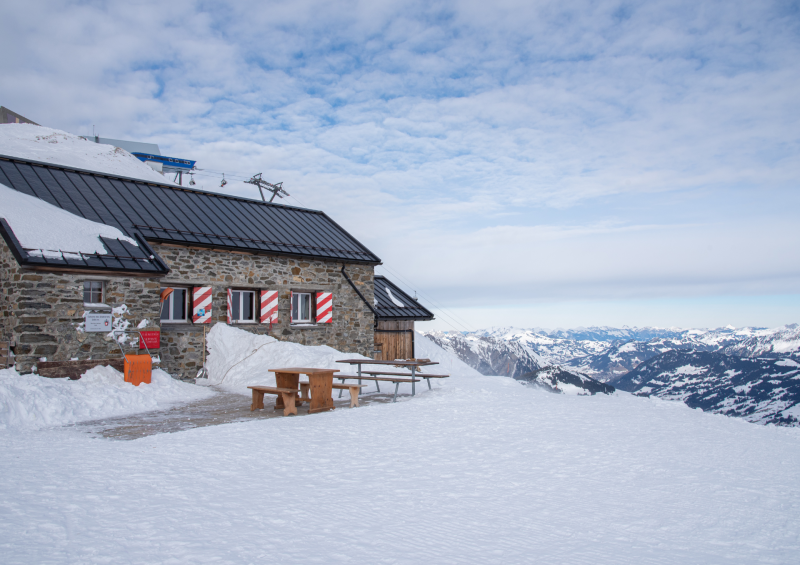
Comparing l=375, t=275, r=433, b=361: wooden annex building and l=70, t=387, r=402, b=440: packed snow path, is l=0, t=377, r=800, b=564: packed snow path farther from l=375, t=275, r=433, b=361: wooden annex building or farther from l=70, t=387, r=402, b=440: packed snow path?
l=375, t=275, r=433, b=361: wooden annex building

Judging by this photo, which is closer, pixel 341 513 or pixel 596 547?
pixel 596 547

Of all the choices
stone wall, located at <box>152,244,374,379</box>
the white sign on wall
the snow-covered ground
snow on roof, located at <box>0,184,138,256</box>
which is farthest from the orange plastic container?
the snow-covered ground

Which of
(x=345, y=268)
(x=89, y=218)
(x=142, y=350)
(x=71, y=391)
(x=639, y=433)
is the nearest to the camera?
(x=639, y=433)

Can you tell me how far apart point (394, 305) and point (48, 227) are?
38.7 ft

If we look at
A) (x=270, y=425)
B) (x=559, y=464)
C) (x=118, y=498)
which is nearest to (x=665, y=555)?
(x=559, y=464)

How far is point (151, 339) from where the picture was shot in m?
11.9

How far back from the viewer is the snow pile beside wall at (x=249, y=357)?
1265 centimetres

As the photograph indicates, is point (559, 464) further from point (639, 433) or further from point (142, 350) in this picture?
point (142, 350)

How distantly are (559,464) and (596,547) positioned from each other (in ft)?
6.90

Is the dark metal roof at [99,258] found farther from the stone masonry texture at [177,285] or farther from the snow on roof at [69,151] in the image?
the snow on roof at [69,151]

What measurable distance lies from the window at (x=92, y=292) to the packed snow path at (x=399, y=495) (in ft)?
15.0

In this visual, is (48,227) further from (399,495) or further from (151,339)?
(399,495)

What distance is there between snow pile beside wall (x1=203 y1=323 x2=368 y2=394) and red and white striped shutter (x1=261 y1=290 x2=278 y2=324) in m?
0.99

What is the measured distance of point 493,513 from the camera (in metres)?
4.49
